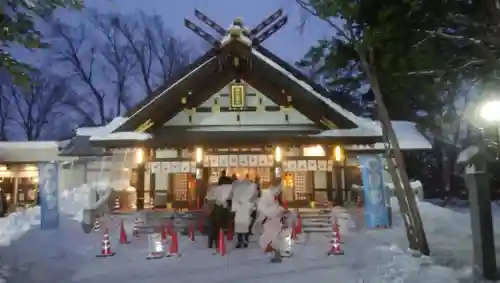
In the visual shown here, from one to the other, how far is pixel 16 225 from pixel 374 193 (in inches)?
527

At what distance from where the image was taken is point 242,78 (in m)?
18.9

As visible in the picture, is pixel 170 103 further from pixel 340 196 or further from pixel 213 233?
pixel 340 196

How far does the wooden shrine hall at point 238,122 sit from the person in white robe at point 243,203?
4.66 m

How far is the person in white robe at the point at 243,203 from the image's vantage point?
40.9 feet

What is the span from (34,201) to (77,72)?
13153 millimetres

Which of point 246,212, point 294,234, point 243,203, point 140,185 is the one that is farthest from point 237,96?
point 246,212

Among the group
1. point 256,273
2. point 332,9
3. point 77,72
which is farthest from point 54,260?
point 77,72

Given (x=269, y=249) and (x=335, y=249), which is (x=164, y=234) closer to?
(x=269, y=249)

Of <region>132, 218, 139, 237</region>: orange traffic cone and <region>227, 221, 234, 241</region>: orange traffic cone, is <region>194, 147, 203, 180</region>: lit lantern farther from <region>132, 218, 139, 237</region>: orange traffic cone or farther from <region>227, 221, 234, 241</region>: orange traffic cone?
<region>227, 221, 234, 241</region>: orange traffic cone

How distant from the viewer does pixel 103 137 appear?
17.7m

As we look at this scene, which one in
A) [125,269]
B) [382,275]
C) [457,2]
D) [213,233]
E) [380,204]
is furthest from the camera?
[380,204]

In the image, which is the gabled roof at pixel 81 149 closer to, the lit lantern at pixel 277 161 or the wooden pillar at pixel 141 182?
the wooden pillar at pixel 141 182

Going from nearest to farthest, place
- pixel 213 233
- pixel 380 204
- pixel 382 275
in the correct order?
pixel 382 275 → pixel 213 233 → pixel 380 204

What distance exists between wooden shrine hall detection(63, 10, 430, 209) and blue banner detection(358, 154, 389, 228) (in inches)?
75.6
